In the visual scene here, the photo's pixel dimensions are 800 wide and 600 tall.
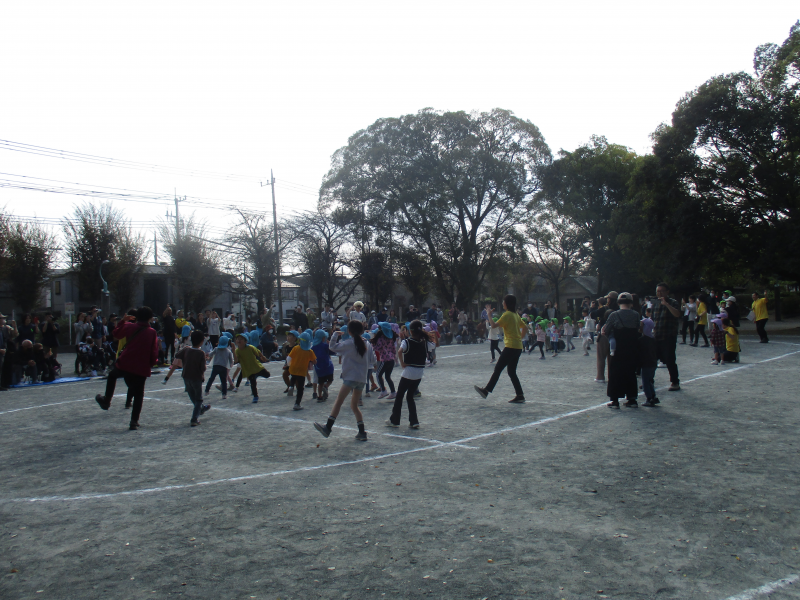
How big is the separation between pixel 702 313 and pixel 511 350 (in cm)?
1254

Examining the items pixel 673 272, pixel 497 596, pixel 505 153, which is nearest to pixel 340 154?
pixel 505 153

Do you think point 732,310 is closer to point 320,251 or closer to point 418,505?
point 418,505

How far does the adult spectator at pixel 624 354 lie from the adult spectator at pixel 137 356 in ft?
22.9

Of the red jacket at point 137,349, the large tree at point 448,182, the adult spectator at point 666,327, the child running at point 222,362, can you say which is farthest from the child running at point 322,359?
the large tree at point 448,182

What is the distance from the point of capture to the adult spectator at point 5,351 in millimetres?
14808

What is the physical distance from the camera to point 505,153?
41.9m

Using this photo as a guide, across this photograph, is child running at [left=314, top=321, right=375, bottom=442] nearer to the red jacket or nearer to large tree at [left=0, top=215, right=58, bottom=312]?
the red jacket

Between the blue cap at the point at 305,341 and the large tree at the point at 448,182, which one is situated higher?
the large tree at the point at 448,182

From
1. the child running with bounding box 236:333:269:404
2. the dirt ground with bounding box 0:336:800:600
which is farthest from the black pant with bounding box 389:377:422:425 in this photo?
the child running with bounding box 236:333:269:404

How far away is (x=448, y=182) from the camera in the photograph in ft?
133

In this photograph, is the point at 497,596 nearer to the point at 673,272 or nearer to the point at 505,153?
the point at 673,272

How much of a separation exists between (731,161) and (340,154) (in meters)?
25.4

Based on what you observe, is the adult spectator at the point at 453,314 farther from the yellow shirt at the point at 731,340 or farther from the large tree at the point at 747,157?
the yellow shirt at the point at 731,340

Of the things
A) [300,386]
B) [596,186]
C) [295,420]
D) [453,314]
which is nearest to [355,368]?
[295,420]
